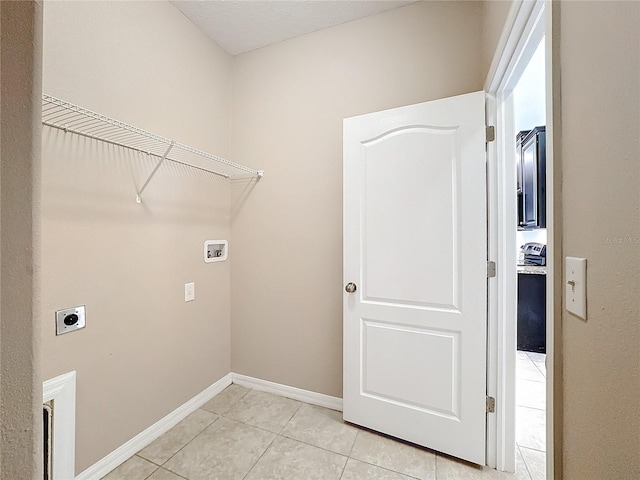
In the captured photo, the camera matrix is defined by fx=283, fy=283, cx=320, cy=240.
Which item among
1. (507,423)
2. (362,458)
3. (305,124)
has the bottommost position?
(362,458)

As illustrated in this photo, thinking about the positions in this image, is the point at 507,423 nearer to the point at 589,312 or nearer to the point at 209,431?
the point at 589,312

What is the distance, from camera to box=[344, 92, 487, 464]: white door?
145 centimetres

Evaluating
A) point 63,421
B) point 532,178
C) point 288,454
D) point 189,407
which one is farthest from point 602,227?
point 532,178

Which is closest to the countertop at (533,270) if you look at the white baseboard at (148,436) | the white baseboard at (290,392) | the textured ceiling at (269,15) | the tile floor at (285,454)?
the tile floor at (285,454)

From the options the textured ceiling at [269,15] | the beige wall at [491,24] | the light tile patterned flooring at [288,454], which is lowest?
the light tile patterned flooring at [288,454]

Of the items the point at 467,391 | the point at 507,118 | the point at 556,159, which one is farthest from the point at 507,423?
the point at 507,118

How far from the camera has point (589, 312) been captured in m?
0.56

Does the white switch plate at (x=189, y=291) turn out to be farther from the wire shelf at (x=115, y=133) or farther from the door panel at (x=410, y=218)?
the door panel at (x=410, y=218)

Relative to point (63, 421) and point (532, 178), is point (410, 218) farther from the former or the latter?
point (532, 178)

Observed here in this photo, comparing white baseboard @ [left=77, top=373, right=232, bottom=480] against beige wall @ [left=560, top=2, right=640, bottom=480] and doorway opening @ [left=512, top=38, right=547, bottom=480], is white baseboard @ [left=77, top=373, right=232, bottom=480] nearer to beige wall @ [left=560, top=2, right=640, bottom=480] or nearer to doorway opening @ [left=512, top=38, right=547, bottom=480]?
beige wall @ [left=560, top=2, right=640, bottom=480]

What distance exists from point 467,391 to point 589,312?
3.70 ft

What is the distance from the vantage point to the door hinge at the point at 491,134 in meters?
1.45

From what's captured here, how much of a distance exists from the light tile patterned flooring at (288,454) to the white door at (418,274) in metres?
0.10

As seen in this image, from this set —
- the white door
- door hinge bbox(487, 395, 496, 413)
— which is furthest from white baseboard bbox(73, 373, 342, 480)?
door hinge bbox(487, 395, 496, 413)
